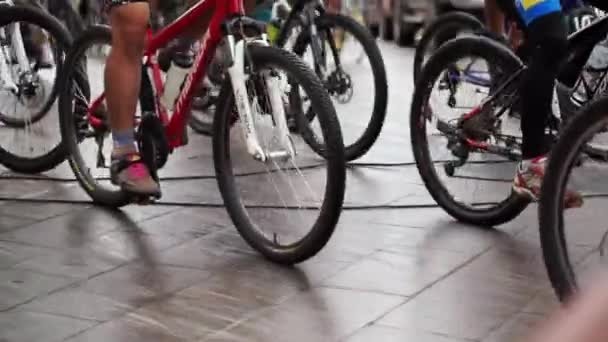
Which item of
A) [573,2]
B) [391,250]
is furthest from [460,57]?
[573,2]

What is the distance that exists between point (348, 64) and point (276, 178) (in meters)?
1.87

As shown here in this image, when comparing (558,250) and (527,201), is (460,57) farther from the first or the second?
(558,250)

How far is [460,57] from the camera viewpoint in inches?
137

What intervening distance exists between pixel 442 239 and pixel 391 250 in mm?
229

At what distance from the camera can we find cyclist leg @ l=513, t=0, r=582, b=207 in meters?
2.95

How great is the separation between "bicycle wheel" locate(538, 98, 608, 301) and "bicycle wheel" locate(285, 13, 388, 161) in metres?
1.73

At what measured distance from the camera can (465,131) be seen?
3598 millimetres

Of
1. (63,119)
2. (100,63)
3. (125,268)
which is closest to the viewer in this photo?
(125,268)

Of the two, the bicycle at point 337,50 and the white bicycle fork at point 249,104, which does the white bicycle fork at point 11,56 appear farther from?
the white bicycle fork at point 249,104

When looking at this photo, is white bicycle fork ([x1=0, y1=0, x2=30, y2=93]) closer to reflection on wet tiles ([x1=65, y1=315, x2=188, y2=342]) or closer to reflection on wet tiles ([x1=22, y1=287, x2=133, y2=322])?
reflection on wet tiles ([x1=22, y1=287, x2=133, y2=322])

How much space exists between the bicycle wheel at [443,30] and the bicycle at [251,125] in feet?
6.37

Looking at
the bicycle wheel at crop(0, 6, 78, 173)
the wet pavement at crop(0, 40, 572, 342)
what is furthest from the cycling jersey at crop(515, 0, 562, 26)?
the bicycle wheel at crop(0, 6, 78, 173)

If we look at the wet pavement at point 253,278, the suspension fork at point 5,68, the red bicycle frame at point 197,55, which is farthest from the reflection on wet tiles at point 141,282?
the suspension fork at point 5,68

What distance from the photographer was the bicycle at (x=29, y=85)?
14.3ft
